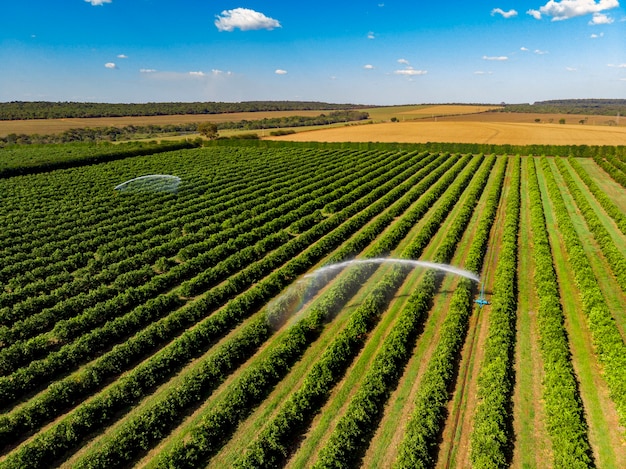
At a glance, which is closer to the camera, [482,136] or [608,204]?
[608,204]

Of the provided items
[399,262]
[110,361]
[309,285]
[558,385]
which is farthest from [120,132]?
[558,385]

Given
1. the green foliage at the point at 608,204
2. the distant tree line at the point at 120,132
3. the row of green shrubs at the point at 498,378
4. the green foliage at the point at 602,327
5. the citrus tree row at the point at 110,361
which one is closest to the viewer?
the row of green shrubs at the point at 498,378

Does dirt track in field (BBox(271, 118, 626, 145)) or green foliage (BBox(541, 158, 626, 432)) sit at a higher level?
dirt track in field (BBox(271, 118, 626, 145))

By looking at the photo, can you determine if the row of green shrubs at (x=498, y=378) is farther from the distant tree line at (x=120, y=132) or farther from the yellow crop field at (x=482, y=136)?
the distant tree line at (x=120, y=132)

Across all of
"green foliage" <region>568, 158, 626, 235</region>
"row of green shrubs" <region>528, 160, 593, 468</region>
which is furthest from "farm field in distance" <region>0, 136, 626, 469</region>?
"green foliage" <region>568, 158, 626, 235</region>

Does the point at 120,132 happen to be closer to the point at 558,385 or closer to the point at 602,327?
the point at 602,327

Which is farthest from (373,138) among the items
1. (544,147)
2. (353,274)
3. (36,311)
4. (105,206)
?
(36,311)

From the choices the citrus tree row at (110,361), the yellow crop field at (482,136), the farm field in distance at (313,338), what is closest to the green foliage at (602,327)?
the farm field in distance at (313,338)

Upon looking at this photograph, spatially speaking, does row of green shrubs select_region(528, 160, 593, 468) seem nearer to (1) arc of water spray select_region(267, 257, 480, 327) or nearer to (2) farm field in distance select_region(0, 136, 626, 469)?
(2) farm field in distance select_region(0, 136, 626, 469)

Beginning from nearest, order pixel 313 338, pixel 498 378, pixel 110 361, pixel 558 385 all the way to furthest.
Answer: pixel 558 385 → pixel 498 378 → pixel 110 361 → pixel 313 338
